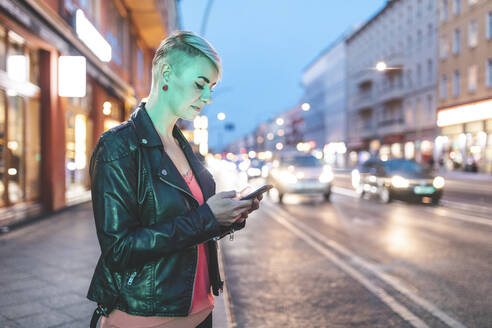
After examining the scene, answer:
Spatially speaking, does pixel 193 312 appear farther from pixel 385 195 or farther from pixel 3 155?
pixel 385 195

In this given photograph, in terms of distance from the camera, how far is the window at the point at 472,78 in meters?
35.2

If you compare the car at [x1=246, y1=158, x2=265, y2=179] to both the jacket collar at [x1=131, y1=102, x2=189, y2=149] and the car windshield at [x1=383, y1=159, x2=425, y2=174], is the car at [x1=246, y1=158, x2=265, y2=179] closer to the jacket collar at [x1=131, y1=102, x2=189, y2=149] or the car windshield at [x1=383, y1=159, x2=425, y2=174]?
the car windshield at [x1=383, y1=159, x2=425, y2=174]

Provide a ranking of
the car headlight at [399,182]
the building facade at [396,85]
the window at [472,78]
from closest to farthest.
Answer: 1. the car headlight at [399,182]
2. the window at [472,78]
3. the building facade at [396,85]

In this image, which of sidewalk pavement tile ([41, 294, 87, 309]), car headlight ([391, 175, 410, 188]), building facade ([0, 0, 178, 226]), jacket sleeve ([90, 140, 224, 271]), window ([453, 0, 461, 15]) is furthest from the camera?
window ([453, 0, 461, 15])

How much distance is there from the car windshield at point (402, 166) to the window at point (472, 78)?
21111 mm

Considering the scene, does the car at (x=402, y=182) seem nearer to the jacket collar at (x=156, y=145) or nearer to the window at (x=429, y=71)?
the jacket collar at (x=156, y=145)

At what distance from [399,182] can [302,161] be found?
3780mm

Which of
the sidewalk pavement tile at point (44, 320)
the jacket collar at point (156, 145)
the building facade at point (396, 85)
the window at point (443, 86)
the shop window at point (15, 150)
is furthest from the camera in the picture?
the building facade at point (396, 85)

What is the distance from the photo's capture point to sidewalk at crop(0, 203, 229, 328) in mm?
4293

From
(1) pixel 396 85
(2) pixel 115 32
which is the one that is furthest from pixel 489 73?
(2) pixel 115 32

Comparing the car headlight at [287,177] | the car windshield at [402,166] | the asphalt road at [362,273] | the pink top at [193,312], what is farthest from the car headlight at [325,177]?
A: the pink top at [193,312]

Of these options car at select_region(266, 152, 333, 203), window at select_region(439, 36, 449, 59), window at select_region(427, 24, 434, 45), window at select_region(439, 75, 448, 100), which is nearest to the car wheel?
car at select_region(266, 152, 333, 203)

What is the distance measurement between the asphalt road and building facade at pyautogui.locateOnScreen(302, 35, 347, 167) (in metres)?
56.9

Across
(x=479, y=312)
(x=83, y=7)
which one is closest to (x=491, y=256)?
(x=479, y=312)
